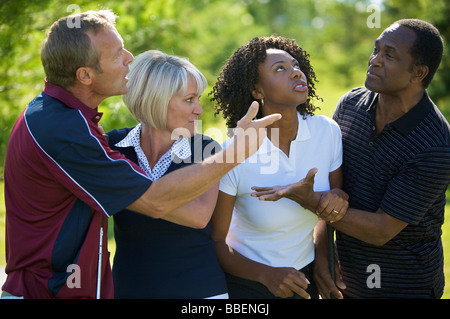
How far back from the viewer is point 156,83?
280 cm

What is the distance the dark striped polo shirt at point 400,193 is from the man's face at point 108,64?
56.7 inches

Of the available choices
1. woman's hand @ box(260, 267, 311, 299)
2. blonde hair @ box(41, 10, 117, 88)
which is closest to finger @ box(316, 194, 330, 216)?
woman's hand @ box(260, 267, 311, 299)

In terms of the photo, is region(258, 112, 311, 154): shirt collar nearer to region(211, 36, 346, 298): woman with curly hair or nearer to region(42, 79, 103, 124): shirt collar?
region(211, 36, 346, 298): woman with curly hair

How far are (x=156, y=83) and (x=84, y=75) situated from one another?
47 cm

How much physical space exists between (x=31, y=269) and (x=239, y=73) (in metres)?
1.59

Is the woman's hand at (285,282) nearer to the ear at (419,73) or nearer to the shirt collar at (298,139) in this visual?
the shirt collar at (298,139)

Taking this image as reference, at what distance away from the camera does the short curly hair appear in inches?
125

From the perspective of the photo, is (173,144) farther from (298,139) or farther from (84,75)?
(298,139)

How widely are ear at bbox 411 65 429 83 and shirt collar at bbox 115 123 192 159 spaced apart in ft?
4.43

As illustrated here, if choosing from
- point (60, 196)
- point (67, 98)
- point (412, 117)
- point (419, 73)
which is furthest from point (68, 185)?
point (419, 73)

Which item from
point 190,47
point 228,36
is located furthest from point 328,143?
point 228,36

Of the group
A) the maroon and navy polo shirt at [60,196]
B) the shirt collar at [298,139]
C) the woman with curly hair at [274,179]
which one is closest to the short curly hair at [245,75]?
the woman with curly hair at [274,179]

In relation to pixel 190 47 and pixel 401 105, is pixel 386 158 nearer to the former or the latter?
pixel 401 105

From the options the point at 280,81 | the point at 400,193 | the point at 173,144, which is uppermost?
the point at 280,81
